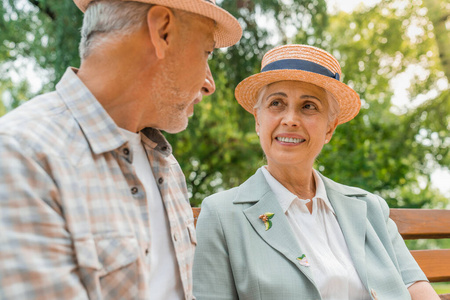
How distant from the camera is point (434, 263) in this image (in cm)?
300

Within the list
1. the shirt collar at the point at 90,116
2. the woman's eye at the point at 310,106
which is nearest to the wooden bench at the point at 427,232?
the woman's eye at the point at 310,106

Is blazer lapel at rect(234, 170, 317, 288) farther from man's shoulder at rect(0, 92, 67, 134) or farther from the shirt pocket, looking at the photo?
man's shoulder at rect(0, 92, 67, 134)

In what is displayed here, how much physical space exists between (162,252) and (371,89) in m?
9.79

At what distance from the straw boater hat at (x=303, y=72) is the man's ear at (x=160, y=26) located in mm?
1014

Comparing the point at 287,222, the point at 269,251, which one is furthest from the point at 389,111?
the point at 269,251

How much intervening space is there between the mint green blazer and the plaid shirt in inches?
A: 28.3

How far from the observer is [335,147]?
Answer: 5.67m

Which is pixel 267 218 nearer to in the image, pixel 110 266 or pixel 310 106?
pixel 310 106

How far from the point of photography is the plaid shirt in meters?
1.14

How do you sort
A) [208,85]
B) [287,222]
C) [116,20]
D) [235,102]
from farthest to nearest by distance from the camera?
[235,102] → [287,222] → [208,85] → [116,20]

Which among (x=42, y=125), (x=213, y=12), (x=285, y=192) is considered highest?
(x=213, y=12)

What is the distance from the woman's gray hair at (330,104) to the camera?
8.66 feet

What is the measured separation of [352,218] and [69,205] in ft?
5.50

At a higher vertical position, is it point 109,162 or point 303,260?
point 109,162
